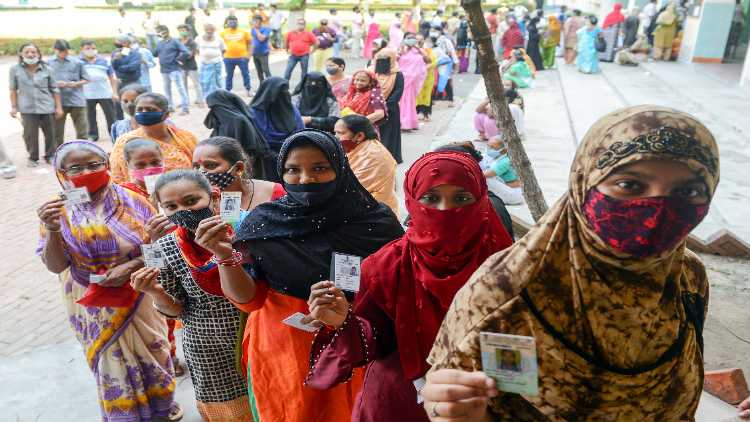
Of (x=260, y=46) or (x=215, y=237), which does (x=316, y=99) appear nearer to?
(x=215, y=237)

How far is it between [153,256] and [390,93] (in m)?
7.28

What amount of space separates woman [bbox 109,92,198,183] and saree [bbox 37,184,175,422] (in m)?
1.41

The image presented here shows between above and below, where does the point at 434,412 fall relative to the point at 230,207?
below

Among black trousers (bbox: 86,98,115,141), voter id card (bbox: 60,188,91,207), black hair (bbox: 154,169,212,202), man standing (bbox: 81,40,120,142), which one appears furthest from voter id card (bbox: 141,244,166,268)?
black trousers (bbox: 86,98,115,141)

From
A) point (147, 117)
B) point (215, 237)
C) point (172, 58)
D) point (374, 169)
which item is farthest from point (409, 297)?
point (172, 58)

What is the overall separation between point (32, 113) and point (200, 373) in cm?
829

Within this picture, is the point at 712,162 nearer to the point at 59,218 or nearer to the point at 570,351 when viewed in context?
the point at 570,351

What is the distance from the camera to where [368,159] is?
508 cm

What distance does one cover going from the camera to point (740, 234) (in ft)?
19.9

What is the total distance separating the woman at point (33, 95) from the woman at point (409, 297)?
9.19 m

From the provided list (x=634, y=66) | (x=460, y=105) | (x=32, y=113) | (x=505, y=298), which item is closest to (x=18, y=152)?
(x=32, y=113)

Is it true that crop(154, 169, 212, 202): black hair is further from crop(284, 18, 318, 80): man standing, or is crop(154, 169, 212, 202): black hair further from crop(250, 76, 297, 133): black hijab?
crop(284, 18, 318, 80): man standing

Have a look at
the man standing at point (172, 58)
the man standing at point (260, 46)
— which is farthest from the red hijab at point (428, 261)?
the man standing at point (260, 46)

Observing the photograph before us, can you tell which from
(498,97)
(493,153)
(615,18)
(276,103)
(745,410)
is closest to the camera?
(745,410)
